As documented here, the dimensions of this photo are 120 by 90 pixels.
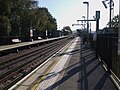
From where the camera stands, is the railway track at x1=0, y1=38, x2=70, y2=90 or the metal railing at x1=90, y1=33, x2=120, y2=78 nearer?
the metal railing at x1=90, y1=33, x2=120, y2=78

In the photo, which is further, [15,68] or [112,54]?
[15,68]

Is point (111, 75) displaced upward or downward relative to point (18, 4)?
downward

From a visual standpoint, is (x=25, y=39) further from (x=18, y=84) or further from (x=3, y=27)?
(x=18, y=84)

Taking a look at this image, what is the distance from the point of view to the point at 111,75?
13.2 meters

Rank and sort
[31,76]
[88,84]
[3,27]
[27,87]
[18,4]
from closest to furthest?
[27,87] < [88,84] < [31,76] < [3,27] < [18,4]

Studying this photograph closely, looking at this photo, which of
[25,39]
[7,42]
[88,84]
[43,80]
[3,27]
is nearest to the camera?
[88,84]

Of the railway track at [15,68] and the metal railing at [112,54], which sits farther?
the railway track at [15,68]

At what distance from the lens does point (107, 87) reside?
10.5 meters

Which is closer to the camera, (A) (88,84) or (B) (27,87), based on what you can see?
(B) (27,87)

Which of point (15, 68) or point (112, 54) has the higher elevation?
point (112, 54)

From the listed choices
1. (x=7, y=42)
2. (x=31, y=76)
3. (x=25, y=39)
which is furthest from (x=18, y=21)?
(x=31, y=76)

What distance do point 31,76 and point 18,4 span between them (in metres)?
80.4

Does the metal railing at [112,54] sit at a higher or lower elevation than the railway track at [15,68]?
higher

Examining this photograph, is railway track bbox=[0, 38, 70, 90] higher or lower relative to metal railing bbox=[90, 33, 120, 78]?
lower
